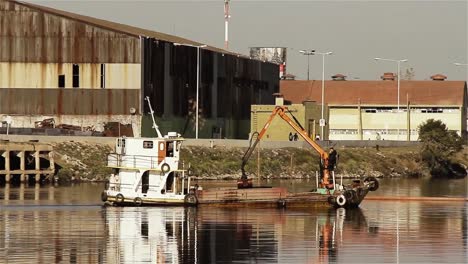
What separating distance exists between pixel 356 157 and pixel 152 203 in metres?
59.5

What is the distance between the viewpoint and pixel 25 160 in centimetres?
10306

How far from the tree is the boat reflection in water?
65.3 m

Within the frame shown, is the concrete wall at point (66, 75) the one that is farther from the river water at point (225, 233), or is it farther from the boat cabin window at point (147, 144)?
the boat cabin window at point (147, 144)

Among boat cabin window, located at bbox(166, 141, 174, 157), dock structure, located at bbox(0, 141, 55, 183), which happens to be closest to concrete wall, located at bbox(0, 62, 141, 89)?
dock structure, located at bbox(0, 141, 55, 183)

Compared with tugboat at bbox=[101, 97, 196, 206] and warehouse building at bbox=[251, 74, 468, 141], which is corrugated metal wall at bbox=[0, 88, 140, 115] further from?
warehouse building at bbox=[251, 74, 468, 141]

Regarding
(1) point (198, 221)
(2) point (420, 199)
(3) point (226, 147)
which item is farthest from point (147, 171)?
(3) point (226, 147)

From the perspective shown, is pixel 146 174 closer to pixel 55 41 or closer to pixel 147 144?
pixel 147 144

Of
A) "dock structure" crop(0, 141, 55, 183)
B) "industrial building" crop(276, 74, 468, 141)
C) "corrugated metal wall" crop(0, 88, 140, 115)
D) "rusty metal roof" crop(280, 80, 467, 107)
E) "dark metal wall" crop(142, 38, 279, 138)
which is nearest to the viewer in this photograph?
"dock structure" crop(0, 141, 55, 183)

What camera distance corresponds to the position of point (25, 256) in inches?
1925

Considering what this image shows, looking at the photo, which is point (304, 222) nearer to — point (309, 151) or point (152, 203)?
point (152, 203)

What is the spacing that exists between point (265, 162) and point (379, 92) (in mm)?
69911

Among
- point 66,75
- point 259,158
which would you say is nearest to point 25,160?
point 259,158

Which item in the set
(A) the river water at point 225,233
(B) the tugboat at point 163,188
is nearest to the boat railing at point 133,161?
(B) the tugboat at point 163,188

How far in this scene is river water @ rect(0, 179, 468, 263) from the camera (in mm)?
50094
